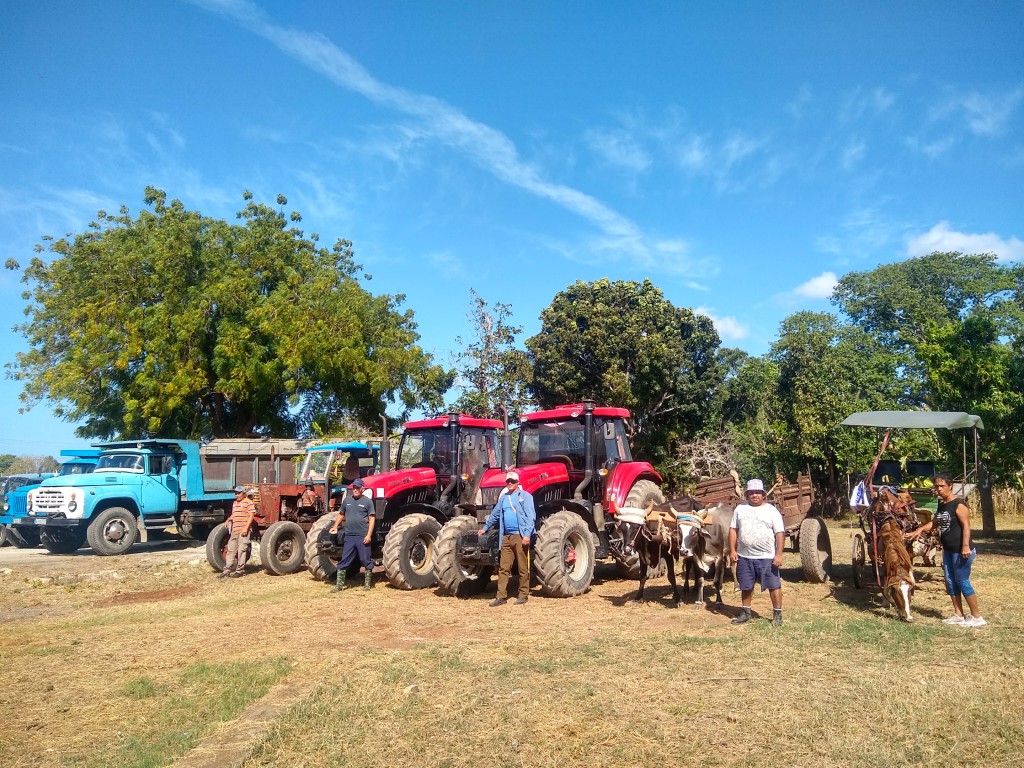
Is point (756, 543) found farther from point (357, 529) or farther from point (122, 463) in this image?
point (122, 463)

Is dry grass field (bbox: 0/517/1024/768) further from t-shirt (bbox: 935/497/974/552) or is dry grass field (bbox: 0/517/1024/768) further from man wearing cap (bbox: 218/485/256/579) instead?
man wearing cap (bbox: 218/485/256/579)

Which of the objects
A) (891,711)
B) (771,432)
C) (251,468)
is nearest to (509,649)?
(891,711)

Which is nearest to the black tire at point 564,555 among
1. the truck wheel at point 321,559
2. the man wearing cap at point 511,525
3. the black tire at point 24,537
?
the man wearing cap at point 511,525

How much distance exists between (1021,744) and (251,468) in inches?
717

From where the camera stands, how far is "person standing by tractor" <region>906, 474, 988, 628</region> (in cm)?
766

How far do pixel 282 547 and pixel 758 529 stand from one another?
8553 millimetres

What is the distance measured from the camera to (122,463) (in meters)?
18.2

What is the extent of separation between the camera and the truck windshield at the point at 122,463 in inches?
709

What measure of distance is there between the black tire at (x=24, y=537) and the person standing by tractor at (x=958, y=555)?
19.9m

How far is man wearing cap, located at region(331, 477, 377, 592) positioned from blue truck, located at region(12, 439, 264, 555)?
8989mm

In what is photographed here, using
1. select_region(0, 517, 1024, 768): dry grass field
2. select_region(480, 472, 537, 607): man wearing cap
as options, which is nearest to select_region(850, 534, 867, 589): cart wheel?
select_region(0, 517, 1024, 768): dry grass field

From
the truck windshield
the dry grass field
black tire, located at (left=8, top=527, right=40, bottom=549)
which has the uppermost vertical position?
the truck windshield

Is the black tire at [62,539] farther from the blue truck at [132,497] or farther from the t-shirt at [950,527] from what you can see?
the t-shirt at [950,527]

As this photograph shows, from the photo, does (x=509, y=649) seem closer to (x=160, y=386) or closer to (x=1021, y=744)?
(x=1021, y=744)
